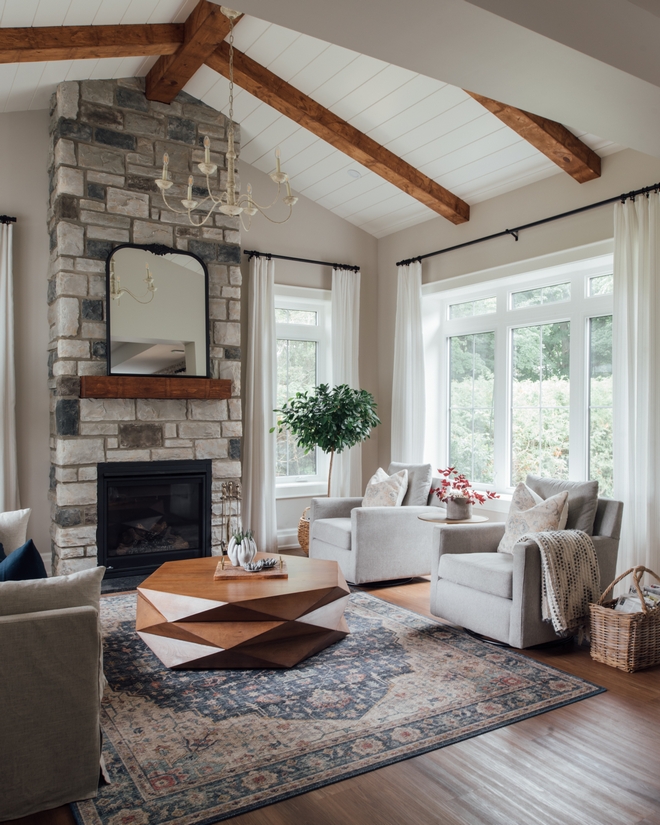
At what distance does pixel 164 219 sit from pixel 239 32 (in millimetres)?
1458

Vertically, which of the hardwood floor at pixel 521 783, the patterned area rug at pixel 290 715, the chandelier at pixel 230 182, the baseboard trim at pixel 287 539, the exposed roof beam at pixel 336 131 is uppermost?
the exposed roof beam at pixel 336 131

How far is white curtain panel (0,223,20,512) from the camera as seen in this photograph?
485 cm

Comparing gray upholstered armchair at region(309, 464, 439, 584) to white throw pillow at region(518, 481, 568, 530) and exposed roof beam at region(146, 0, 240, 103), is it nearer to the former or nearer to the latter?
white throw pillow at region(518, 481, 568, 530)

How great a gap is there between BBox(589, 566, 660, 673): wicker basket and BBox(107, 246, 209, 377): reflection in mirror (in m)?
3.43

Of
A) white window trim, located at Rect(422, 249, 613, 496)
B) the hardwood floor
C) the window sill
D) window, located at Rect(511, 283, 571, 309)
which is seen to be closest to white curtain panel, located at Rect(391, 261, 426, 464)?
white window trim, located at Rect(422, 249, 613, 496)

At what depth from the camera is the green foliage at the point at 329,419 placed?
5.62m

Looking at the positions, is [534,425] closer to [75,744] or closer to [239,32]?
[239,32]

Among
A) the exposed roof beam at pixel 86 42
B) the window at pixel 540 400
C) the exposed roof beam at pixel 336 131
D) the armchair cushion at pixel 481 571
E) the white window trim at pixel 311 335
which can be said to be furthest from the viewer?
the white window trim at pixel 311 335

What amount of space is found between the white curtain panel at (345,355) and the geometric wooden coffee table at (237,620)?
284 centimetres

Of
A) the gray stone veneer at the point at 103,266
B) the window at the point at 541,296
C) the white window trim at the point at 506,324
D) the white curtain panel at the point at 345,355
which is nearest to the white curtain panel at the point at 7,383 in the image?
the gray stone veneer at the point at 103,266

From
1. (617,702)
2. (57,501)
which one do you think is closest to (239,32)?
(57,501)

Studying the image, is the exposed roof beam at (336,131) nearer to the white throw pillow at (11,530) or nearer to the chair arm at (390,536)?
the chair arm at (390,536)

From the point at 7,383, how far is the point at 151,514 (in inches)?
57.0

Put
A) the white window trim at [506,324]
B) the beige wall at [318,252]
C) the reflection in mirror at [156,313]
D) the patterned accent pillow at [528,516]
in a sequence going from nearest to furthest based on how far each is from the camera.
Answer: the patterned accent pillow at [528,516] → the white window trim at [506,324] → the reflection in mirror at [156,313] → the beige wall at [318,252]
